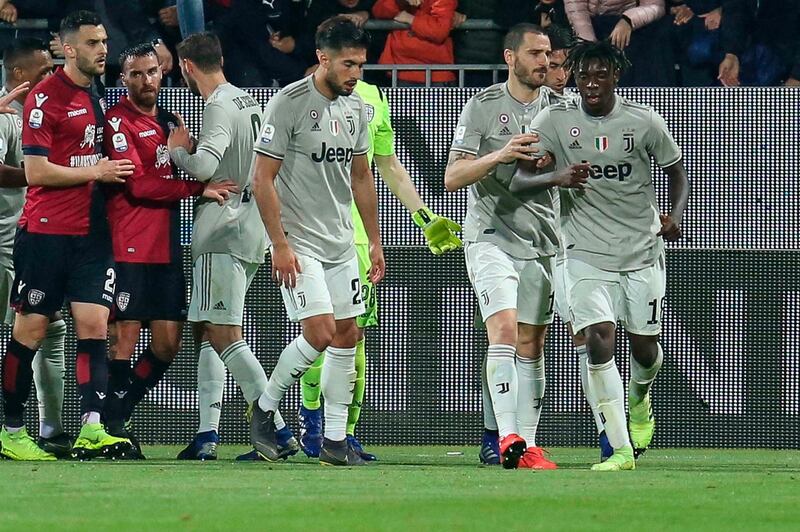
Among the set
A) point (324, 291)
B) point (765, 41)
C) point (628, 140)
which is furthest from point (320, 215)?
point (765, 41)

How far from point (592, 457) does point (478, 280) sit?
70.4 inches

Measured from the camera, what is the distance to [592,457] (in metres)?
10.7

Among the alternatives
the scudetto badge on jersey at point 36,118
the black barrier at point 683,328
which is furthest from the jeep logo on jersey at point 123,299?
the black barrier at point 683,328

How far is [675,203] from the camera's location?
31.1ft

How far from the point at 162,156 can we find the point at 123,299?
0.87 metres

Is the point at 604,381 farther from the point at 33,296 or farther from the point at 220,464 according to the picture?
the point at 33,296

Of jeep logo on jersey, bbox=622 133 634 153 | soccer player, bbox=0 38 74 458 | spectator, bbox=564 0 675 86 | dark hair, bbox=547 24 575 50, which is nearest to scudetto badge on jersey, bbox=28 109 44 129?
soccer player, bbox=0 38 74 458

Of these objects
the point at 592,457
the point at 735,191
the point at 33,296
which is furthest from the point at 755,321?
the point at 33,296

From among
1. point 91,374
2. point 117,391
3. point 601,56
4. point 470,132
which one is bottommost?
point 117,391

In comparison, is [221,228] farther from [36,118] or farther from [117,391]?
[36,118]

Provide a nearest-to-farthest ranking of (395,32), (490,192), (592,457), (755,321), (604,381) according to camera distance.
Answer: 1. (604,381)
2. (490,192)
3. (592,457)
4. (755,321)
5. (395,32)

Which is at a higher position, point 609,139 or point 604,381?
point 609,139

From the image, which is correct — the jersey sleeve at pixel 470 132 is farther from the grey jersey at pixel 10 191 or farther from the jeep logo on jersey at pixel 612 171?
the grey jersey at pixel 10 191

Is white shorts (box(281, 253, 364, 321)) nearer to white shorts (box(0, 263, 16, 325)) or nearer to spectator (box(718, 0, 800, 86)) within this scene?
white shorts (box(0, 263, 16, 325))
